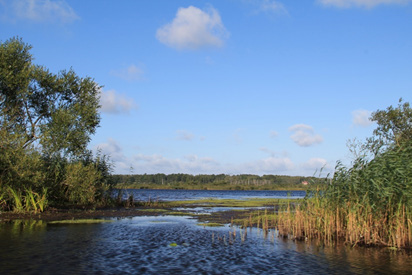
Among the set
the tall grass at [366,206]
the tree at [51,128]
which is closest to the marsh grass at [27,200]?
the tree at [51,128]

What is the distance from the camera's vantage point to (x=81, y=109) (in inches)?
1630

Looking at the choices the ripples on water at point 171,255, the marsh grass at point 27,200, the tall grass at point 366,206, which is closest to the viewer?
the ripples on water at point 171,255

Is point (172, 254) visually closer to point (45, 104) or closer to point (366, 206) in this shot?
point (366, 206)

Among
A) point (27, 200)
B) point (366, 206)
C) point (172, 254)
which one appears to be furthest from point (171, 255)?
point (27, 200)

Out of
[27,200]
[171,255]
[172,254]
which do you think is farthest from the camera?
[27,200]

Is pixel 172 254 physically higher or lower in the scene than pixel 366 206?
lower

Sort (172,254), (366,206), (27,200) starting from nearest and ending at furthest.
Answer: (172,254), (366,206), (27,200)

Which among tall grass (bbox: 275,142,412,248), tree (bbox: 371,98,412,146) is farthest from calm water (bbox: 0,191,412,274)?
tree (bbox: 371,98,412,146)

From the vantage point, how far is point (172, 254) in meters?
17.7

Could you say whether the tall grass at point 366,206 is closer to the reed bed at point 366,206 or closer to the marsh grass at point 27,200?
the reed bed at point 366,206

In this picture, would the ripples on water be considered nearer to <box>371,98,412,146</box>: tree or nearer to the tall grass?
the tall grass

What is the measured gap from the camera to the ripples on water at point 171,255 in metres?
14.7

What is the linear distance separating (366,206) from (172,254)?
11417 millimetres

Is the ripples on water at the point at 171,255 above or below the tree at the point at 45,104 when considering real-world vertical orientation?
below
